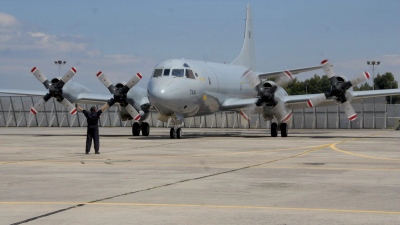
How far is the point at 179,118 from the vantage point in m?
37.9

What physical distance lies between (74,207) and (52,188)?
9.53ft

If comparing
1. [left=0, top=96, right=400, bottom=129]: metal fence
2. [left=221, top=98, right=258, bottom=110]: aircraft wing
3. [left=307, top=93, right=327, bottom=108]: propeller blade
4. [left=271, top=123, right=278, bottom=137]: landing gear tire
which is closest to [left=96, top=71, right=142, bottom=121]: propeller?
[left=221, top=98, right=258, bottom=110]: aircraft wing

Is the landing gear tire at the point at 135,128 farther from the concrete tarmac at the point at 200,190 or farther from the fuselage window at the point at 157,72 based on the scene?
the concrete tarmac at the point at 200,190

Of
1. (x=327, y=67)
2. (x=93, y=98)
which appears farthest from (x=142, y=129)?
(x=327, y=67)

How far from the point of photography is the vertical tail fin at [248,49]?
54.9 m

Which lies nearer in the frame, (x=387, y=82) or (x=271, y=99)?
(x=271, y=99)

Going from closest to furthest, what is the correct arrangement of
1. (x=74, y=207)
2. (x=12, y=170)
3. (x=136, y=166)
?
(x=74, y=207) → (x=12, y=170) → (x=136, y=166)

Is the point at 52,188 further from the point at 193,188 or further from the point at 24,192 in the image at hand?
the point at 193,188

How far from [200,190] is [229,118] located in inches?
2467

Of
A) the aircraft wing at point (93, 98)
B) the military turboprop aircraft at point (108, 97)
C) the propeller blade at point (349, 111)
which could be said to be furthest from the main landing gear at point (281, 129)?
the aircraft wing at point (93, 98)

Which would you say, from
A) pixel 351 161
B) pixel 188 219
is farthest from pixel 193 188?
pixel 351 161

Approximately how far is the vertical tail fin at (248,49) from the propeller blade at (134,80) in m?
14.7

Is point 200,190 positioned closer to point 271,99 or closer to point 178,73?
point 178,73

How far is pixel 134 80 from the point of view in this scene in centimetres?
4128
